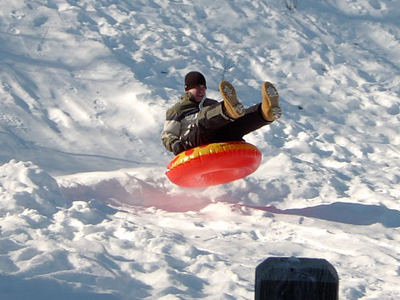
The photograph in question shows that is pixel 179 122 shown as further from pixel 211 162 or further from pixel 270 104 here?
pixel 270 104

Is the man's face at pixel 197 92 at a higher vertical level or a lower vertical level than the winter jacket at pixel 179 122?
higher

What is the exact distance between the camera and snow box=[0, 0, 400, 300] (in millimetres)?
3926

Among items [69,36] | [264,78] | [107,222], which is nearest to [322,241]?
[107,222]

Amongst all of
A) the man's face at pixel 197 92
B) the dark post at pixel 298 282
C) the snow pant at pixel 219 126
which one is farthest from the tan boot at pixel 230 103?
the dark post at pixel 298 282

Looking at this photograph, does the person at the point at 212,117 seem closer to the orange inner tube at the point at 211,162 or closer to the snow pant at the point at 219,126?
the snow pant at the point at 219,126

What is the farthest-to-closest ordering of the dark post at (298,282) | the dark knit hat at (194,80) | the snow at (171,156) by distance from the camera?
the dark knit hat at (194,80) < the snow at (171,156) < the dark post at (298,282)

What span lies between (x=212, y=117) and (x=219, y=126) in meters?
0.08

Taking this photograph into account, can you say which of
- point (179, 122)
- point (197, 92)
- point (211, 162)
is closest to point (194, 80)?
point (197, 92)

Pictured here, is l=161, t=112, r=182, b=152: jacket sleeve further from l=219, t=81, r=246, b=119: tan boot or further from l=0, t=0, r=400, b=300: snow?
l=219, t=81, r=246, b=119: tan boot

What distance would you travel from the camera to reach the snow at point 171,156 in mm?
3926

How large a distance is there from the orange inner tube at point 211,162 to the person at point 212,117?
4.2 inches

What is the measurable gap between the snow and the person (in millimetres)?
446

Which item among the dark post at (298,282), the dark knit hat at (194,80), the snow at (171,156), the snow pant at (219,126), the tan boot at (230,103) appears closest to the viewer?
the dark post at (298,282)

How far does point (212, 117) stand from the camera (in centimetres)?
500
